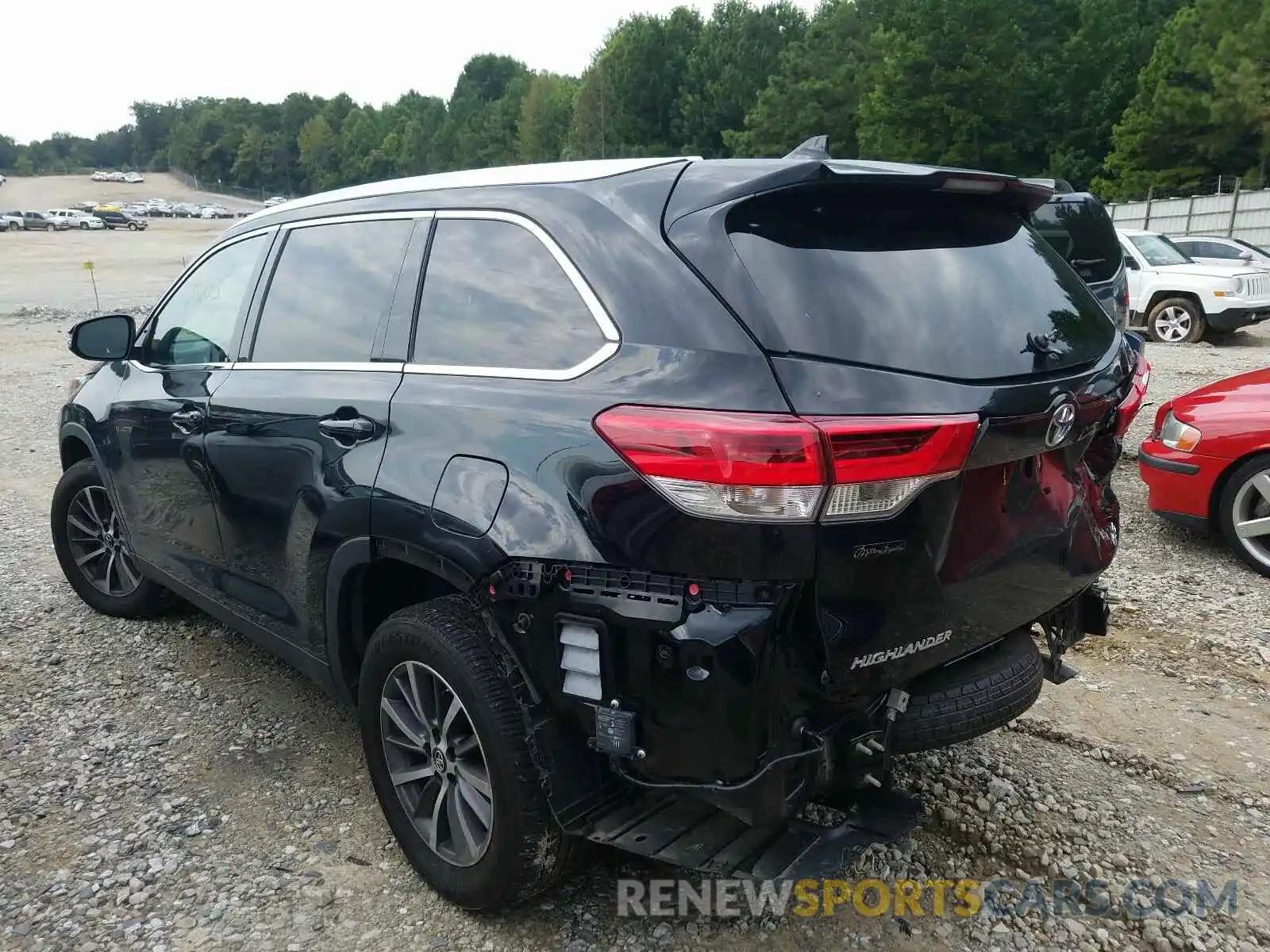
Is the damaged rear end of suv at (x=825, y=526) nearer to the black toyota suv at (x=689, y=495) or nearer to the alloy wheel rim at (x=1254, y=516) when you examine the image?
the black toyota suv at (x=689, y=495)

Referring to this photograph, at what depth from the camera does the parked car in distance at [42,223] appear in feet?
217

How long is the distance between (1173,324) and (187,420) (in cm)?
1428

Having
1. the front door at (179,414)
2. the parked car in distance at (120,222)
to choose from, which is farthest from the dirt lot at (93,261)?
the front door at (179,414)

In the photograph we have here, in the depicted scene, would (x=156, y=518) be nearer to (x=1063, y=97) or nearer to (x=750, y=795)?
(x=750, y=795)

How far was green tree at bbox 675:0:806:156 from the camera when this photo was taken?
220 feet

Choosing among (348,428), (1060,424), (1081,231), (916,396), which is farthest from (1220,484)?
(348,428)

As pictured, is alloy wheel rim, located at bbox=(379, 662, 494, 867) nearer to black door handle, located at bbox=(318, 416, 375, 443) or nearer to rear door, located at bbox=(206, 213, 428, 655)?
rear door, located at bbox=(206, 213, 428, 655)

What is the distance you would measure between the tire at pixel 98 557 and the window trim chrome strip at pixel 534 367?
253 cm

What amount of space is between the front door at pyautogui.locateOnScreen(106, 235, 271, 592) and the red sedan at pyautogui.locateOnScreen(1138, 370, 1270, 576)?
15.4 feet

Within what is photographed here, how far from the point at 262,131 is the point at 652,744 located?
515 feet

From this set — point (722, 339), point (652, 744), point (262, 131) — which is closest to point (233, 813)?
point (652, 744)

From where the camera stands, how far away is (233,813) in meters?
3.07

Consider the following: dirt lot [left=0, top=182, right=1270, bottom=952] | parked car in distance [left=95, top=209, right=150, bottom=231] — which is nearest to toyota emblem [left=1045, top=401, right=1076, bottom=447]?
dirt lot [left=0, top=182, right=1270, bottom=952]

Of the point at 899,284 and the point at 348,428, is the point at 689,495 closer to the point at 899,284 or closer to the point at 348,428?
the point at 899,284
